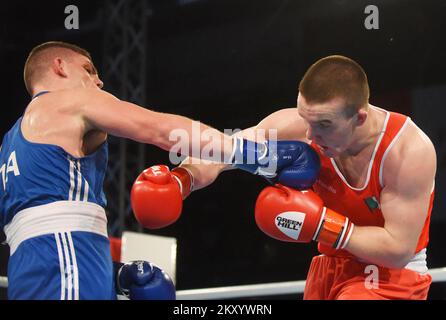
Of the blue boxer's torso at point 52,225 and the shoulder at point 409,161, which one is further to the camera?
the shoulder at point 409,161

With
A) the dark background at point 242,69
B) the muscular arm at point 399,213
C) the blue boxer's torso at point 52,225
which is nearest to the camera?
the blue boxer's torso at point 52,225

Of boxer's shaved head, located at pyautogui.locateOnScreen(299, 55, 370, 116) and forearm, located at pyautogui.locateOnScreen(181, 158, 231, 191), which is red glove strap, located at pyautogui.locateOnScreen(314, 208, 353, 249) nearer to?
boxer's shaved head, located at pyautogui.locateOnScreen(299, 55, 370, 116)

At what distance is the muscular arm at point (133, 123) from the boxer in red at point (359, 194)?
241 mm

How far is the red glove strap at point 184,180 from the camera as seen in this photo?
2.69 metres

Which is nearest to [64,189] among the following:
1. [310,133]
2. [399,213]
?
[310,133]

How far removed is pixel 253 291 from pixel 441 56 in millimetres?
3979

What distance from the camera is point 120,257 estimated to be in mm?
4738

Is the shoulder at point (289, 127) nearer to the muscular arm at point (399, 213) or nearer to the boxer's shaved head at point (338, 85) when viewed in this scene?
the boxer's shaved head at point (338, 85)

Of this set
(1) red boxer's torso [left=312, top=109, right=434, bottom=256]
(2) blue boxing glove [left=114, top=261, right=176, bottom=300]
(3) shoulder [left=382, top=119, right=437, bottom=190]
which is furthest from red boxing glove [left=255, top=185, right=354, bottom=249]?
(2) blue boxing glove [left=114, top=261, right=176, bottom=300]

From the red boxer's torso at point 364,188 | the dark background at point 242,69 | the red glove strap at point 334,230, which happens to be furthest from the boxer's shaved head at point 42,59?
the dark background at point 242,69

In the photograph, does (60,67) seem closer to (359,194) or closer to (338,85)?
(338,85)

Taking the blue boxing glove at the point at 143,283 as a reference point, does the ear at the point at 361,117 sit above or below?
above

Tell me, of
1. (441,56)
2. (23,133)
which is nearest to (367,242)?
(23,133)
